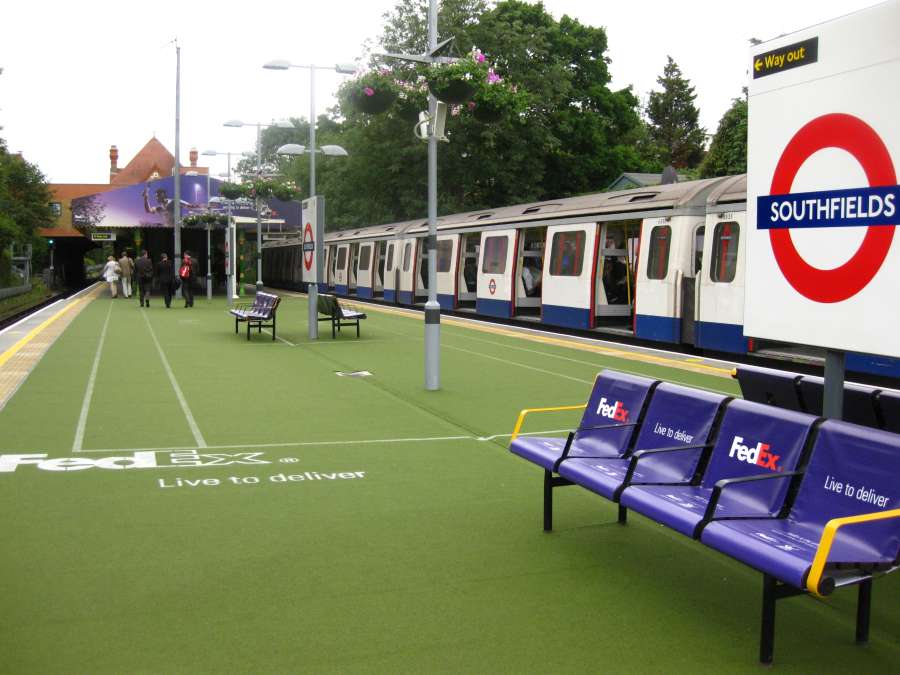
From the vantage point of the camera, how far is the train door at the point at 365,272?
116 feet

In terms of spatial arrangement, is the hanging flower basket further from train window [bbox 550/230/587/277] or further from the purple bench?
the purple bench

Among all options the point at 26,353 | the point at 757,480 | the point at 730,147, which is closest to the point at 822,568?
the point at 757,480

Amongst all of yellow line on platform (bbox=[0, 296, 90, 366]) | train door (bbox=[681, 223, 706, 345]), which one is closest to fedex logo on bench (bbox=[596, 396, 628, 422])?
train door (bbox=[681, 223, 706, 345])

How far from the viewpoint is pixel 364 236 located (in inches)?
1421

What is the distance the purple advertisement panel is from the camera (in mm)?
39156

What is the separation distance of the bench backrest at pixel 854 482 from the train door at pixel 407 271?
1052 inches

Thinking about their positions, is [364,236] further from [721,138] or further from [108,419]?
[108,419]

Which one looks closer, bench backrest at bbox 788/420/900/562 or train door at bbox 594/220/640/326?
bench backrest at bbox 788/420/900/562

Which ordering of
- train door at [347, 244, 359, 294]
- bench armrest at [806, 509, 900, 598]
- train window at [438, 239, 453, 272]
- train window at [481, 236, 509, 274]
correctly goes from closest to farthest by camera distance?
bench armrest at [806, 509, 900, 598]
train window at [481, 236, 509, 274]
train window at [438, 239, 453, 272]
train door at [347, 244, 359, 294]

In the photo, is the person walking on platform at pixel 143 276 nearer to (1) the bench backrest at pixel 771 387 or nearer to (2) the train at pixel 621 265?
(2) the train at pixel 621 265

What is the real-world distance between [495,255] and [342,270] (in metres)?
17.1

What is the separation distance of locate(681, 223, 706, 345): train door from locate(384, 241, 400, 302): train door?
17.2 metres

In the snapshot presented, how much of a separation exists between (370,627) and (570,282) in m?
15.6

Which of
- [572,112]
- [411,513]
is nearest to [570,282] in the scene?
[411,513]
